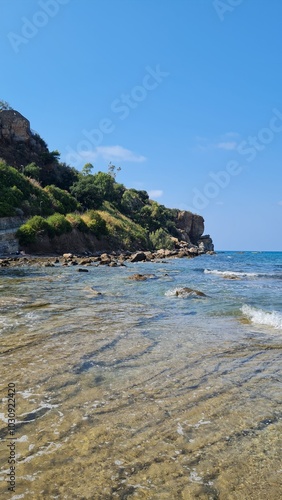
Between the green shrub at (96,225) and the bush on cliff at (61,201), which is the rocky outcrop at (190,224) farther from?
the green shrub at (96,225)

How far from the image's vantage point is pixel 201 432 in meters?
3.36

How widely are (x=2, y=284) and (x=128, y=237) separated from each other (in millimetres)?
Result: 41554

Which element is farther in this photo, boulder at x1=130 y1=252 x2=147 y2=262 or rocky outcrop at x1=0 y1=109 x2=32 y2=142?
rocky outcrop at x1=0 y1=109 x2=32 y2=142

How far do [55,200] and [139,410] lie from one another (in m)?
47.7

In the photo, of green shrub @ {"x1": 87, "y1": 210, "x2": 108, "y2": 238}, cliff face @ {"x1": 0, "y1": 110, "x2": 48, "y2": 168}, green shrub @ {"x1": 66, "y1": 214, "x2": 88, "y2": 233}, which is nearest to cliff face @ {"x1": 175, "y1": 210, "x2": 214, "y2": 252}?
cliff face @ {"x1": 0, "y1": 110, "x2": 48, "y2": 168}

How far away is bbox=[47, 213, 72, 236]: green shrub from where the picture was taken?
3978 cm

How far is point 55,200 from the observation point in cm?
4888

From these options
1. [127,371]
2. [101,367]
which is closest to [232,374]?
[127,371]

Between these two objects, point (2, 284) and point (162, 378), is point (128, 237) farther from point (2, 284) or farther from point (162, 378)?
point (162, 378)

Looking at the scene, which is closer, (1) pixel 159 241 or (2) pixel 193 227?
(1) pixel 159 241

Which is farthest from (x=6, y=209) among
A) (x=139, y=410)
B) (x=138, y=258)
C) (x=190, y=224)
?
(x=190, y=224)

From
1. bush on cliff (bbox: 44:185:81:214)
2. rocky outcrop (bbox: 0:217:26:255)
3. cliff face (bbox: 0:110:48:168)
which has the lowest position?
rocky outcrop (bbox: 0:217:26:255)

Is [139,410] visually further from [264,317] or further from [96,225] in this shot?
[96,225]

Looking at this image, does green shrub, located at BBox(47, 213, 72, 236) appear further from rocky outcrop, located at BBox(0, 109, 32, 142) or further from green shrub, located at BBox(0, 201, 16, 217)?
rocky outcrop, located at BBox(0, 109, 32, 142)
